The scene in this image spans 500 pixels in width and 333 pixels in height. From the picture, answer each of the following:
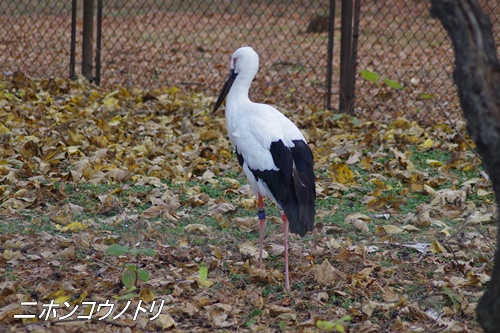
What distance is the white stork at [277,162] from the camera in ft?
13.0

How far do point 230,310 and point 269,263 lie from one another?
0.74 metres

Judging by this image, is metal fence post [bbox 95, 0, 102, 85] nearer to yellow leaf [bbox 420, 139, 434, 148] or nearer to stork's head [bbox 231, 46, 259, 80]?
stork's head [bbox 231, 46, 259, 80]

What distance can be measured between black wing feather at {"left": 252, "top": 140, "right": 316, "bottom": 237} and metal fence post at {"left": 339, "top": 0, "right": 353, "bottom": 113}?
3.04m

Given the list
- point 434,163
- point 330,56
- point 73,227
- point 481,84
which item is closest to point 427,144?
point 434,163

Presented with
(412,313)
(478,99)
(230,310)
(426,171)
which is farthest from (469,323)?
(426,171)

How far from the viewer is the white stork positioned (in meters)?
3.96

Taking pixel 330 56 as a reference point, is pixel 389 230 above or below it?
below

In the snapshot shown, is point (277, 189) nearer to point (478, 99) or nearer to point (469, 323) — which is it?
point (469, 323)

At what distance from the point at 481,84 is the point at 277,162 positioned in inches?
75.0

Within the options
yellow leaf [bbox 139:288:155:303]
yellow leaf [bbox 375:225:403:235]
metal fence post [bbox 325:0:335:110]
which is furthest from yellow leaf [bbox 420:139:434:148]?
yellow leaf [bbox 139:288:155:303]

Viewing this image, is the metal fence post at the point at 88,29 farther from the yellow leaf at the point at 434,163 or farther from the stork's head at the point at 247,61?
the yellow leaf at the point at 434,163

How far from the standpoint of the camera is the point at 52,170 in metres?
5.41

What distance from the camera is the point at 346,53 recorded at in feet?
23.2

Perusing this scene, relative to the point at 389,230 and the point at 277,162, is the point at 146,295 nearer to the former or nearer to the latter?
the point at 277,162
